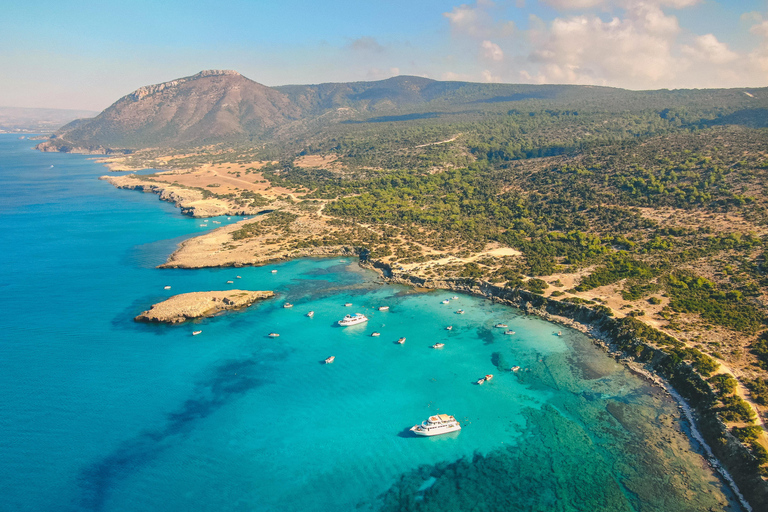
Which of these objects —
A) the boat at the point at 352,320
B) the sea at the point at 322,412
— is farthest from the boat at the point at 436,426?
the boat at the point at 352,320

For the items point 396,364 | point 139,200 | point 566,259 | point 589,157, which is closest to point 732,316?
point 566,259

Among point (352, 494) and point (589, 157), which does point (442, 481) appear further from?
point (589, 157)

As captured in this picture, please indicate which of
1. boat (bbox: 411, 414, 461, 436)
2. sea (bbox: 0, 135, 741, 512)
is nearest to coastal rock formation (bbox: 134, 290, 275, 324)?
sea (bbox: 0, 135, 741, 512)

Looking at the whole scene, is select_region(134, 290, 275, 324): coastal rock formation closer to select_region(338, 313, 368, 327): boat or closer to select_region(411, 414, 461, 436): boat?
select_region(338, 313, 368, 327): boat

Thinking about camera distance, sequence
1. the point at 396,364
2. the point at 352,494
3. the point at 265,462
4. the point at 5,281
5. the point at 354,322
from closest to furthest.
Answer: the point at 352,494 < the point at 265,462 < the point at 396,364 < the point at 354,322 < the point at 5,281

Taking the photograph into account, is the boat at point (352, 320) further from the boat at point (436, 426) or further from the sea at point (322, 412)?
the boat at point (436, 426)

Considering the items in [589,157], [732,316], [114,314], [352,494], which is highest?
[589,157]
